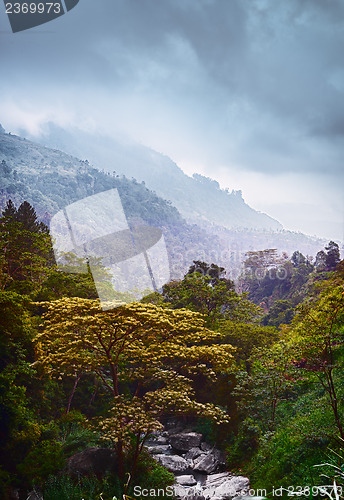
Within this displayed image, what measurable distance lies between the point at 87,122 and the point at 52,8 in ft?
480

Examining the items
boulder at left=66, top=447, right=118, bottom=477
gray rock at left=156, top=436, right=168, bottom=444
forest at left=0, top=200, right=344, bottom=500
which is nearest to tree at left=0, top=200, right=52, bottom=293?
forest at left=0, top=200, right=344, bottom=500

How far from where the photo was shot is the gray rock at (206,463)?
768 centimetres

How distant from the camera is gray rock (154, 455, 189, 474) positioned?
7.73 meters

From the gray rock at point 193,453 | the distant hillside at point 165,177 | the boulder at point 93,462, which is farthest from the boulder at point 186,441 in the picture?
the distant hillside at point 165,177

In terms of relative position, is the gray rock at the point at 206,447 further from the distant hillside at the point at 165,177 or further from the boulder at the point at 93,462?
the distant hillside at the point at 165,177

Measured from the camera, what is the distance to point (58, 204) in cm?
7044

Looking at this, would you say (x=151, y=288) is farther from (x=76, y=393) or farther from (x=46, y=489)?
(x=46, y=489)

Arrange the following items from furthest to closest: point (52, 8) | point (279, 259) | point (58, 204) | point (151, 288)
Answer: point (58, 204) < point (279, 259) < point (151, 288) < point (52, 8)

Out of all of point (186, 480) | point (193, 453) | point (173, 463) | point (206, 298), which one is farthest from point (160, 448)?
point (206, 298)

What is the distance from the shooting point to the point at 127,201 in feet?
261

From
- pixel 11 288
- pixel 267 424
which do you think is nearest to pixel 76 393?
pixel 11 288

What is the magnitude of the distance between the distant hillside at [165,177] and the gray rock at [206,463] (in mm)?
94703

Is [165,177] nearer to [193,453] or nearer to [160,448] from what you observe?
[160,448]

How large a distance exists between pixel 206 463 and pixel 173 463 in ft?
2.64
